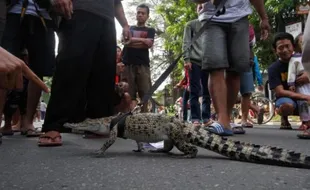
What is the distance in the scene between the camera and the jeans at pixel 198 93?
6.34 m

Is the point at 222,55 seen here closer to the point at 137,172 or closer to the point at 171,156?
the point at 171,156

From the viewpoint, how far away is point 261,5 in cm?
452

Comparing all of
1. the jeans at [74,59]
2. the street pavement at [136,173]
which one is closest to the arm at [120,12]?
the jeans at [74,59]

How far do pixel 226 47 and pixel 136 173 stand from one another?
7.81 ft

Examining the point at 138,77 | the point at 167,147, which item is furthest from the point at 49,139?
the point at 138,77

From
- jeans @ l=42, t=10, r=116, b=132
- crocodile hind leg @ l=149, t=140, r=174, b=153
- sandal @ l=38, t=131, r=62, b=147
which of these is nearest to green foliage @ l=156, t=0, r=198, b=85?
jeans @ l=42, t=10, r=116, b=132

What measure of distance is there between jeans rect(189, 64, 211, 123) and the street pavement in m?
3.29

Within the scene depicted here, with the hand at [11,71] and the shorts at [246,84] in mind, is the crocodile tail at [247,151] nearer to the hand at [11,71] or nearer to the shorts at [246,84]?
the hand at [11,71]

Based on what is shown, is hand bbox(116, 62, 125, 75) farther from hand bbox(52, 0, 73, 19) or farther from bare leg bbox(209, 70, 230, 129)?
hand bbox(52, 0, 73, 19)

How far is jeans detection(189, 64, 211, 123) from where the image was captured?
20.8 ft

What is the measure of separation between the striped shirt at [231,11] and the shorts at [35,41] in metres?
1.72

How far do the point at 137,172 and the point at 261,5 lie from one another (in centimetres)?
298

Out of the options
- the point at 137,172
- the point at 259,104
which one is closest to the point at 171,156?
the point at 137,172

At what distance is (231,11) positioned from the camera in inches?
166
